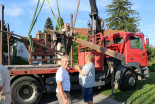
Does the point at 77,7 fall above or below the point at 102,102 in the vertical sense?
above

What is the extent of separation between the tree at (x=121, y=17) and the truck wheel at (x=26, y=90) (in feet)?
93.2

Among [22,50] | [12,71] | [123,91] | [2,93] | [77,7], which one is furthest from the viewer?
[22,50]

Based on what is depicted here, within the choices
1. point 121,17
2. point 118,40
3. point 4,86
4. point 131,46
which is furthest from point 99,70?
point 121,17

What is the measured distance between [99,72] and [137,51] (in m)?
2.21

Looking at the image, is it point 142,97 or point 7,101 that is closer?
point 7,101

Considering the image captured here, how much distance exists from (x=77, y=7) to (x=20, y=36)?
97.4 inches

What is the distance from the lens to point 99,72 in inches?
258

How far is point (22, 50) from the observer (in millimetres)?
38281

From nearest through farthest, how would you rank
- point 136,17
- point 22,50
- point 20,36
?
point 20,36 → point 136,17 → point 22,50

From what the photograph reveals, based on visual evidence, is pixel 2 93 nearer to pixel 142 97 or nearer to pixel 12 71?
pixel 12 71

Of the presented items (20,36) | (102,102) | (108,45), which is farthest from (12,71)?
(108,45)

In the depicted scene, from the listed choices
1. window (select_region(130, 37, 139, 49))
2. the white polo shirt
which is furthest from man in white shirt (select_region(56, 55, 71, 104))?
window (select_region(130, 37, 139, 49))

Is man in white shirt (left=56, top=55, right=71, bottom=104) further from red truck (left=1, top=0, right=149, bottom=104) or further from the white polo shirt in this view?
red truck (left=1, top=0, right=149, bottom=104)

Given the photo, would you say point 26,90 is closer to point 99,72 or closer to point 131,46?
point 99,72
